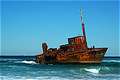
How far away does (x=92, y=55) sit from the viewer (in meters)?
46.5

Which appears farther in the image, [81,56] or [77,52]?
[81,56]

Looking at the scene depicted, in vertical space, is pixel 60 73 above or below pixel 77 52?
below

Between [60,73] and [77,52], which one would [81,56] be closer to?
[77,52]

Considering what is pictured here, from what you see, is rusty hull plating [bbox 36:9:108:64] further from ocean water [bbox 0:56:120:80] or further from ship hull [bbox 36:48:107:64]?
ocean water [bbox 0:56:120:80]

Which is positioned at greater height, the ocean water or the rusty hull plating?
the rusty hull plating

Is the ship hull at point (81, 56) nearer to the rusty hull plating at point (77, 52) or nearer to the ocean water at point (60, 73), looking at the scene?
the rusty hull plating at point (77, 52)

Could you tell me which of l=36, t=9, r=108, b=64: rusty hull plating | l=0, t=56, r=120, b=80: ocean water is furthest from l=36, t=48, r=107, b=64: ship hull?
l=0, t=56, r=120, b=80: ocean water

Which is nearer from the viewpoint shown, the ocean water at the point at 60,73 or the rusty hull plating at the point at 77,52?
the ocean water at the point at 60,73

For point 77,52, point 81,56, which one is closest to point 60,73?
point 77,52

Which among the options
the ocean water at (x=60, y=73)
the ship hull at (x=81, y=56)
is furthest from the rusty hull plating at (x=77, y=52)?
the ocean water at (x=60, y=73)

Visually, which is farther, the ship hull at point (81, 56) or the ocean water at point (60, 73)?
the ship hull at point (81, 56)

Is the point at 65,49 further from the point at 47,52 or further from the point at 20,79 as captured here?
the point at 20,79

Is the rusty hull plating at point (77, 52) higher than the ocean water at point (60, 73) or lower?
higher

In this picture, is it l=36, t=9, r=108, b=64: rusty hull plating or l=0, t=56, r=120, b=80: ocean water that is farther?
l=36, t=9, r=108, b=64: rusty hull plating
